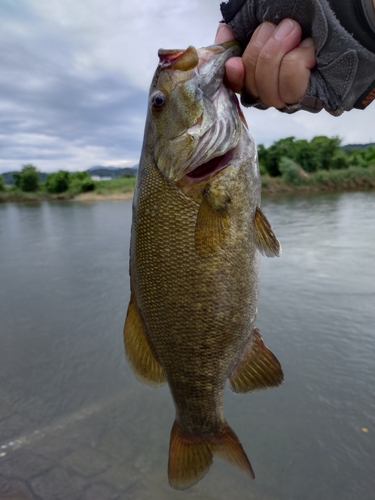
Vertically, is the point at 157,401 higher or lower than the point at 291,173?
lower

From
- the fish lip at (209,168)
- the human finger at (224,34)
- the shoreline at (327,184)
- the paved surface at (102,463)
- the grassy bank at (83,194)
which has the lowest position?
the grassy bank at (83,194)

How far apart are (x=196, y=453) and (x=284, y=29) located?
205cm

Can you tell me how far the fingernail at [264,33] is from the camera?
161cm

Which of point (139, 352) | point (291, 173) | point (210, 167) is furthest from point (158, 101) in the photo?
point (291, 173)

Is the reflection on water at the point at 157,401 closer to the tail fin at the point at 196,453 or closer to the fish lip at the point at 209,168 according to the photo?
the tail fin at the point at 196,453

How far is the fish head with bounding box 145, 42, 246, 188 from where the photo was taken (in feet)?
5.71

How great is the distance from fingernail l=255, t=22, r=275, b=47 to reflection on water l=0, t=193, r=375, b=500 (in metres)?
3.65

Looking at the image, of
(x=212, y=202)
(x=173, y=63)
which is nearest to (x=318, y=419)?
(x=212, y=202)

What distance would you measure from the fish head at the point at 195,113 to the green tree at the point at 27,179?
54.0 meters

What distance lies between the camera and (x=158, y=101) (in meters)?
1.84

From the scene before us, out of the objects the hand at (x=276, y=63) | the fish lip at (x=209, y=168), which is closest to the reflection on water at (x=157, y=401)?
the fish lip at (x=209, y=168)

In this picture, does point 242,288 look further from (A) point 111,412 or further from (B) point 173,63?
(A) point 111,412

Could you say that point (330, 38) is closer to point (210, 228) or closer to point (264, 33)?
point (264, 33)

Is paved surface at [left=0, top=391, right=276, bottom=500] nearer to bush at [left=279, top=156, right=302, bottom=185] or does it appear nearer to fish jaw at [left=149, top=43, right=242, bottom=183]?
fish jaw at [left=149, top=43, right=242, bottom=183]
